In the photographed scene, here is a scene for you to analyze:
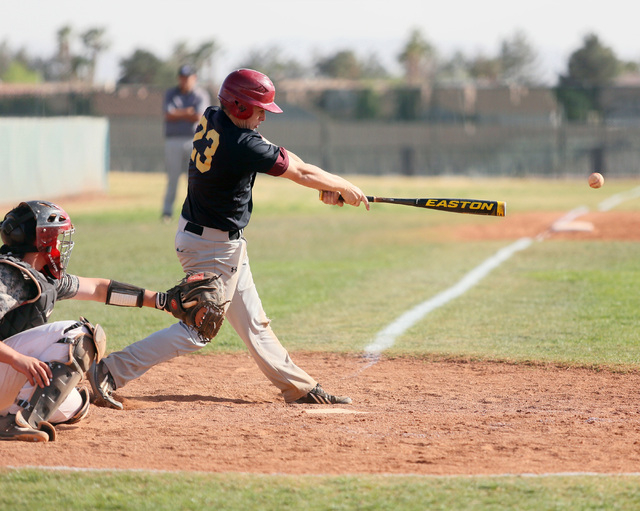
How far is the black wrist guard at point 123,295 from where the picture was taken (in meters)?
5.36

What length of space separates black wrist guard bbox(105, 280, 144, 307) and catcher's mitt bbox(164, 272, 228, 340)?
172mm

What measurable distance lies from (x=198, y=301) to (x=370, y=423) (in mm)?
1198

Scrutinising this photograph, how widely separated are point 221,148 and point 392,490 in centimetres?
229

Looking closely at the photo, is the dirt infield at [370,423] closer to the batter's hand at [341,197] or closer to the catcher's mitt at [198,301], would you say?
the catcher's mitt at [198,301]

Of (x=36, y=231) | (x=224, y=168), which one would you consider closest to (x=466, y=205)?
(x=224, y=168)

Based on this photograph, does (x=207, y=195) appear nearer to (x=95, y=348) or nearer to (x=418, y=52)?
(x=95, y=348)

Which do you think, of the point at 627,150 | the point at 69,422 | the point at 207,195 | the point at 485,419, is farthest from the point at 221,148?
the point at 627,150

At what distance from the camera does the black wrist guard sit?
211 inches

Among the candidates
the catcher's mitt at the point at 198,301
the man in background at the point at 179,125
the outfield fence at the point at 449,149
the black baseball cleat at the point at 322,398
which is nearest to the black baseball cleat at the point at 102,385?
the catcher's mitt at the point at 198,301

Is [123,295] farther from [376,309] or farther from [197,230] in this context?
[376,309]

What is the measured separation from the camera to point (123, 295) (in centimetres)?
536

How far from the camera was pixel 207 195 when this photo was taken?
559cm

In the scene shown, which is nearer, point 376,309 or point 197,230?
point 197,230

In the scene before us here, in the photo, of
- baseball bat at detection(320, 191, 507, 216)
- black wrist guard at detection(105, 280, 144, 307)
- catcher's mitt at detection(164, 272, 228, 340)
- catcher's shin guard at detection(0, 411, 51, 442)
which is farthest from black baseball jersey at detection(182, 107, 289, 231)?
catcher's shin guard at detection(0, 411, 51, 442)
